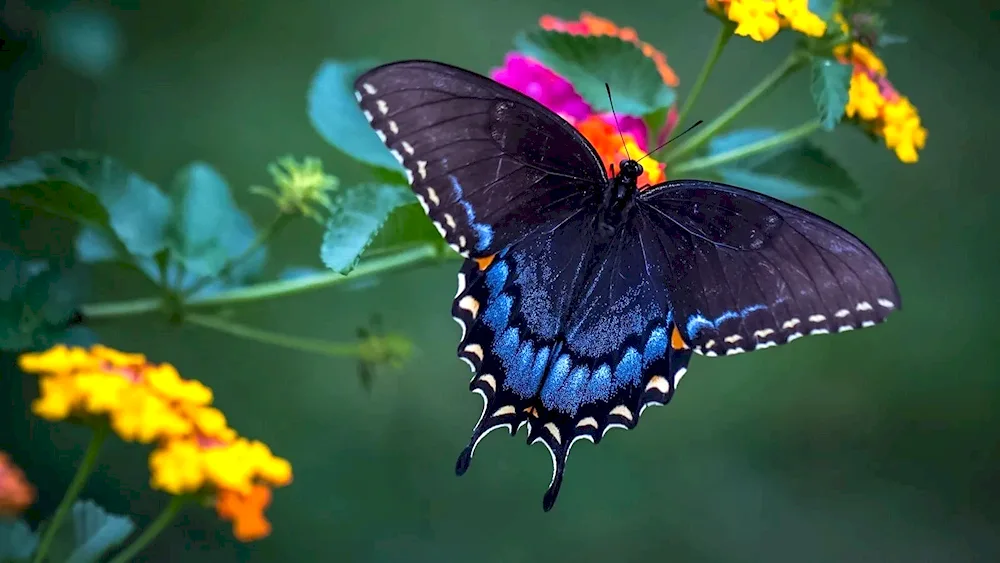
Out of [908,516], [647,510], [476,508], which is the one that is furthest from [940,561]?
[476,508]

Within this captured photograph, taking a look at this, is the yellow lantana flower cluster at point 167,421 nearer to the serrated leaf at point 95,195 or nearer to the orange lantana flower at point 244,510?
the orange lantana flower at point 244,510

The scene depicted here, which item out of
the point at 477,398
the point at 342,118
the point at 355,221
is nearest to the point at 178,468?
the point at 355,221

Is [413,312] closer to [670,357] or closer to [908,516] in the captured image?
[670,357]

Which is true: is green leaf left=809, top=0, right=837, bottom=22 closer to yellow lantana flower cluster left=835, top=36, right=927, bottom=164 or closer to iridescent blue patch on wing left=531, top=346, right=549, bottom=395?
yellow lantana flower cluster left=835, top=36, right=927, bottom=164

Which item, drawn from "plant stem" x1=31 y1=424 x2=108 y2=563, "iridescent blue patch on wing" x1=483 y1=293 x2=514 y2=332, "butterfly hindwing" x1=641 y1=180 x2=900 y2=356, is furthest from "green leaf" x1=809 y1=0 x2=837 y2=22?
"plant stem" x1=31 y1=424 x2=108 y2=563

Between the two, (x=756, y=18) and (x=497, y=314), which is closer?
(x=756, y=18)

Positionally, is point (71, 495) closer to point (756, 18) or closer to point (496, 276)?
point (496, 276)
